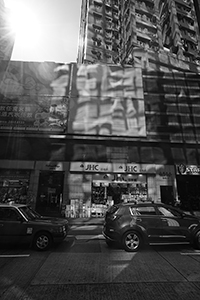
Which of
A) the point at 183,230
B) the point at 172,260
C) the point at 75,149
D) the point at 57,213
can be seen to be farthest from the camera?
the point at 75,149

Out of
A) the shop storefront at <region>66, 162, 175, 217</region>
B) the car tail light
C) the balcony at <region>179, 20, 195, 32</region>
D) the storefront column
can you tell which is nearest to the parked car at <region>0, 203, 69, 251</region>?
the car tail light

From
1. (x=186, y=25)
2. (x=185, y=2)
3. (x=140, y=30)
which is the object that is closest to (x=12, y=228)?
(x=140, y=30)

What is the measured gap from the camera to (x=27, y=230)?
19.8ft

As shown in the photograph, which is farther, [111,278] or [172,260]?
[172,260]

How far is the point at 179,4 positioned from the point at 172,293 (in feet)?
200

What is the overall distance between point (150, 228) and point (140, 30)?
1822 inches

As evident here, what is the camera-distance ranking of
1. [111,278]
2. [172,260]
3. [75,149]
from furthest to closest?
[75,149] → [172,260] → [111,278]

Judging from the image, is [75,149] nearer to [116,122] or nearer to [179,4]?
[116,122]

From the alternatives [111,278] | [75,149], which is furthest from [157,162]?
[111,278]

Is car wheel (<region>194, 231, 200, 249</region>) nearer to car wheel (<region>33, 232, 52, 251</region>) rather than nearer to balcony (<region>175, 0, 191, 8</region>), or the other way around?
car wheel (<region>33, 232, 52, 251</region>)

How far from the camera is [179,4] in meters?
44.5

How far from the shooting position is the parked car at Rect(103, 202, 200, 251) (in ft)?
19.8

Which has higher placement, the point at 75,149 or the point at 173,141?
the point at 173,141

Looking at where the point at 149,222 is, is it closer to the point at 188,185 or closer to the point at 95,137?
the point at 95,137
